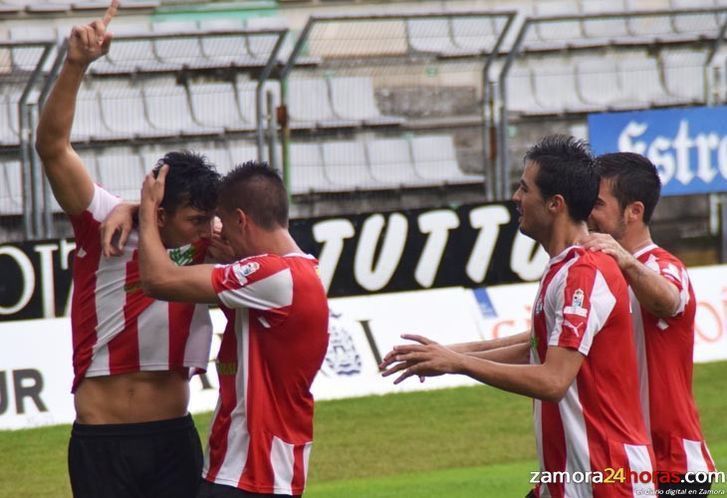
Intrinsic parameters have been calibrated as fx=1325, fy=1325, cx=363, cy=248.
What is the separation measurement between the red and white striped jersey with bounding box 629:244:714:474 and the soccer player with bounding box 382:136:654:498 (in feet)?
2.07

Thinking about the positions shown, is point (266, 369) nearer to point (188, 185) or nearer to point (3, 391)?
point (188, 185)

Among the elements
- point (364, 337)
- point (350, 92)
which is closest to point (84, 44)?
point (364, 337)

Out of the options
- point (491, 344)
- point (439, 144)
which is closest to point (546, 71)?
point (439, 144)

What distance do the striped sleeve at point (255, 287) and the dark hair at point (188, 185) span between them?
53 centimetres

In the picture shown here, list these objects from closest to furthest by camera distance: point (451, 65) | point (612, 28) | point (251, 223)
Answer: point (251, 223), point (451, 65), point (612, 28)

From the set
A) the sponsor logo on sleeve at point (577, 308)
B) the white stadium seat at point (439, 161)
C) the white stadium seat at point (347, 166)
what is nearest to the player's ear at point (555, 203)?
the sponsor logo on sleeve at point (577, 308)

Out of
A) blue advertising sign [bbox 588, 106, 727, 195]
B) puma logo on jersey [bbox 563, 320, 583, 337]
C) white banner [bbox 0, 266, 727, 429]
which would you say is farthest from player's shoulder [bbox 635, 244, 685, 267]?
blue advertising sign [bbox 588, 106, 727, 195]

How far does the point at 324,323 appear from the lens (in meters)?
4.68

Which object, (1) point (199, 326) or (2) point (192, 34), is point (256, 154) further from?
(1) point (199, 326)

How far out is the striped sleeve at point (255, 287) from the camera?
4.54 metres

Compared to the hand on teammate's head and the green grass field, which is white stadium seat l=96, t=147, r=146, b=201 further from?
the hand on teammate's head

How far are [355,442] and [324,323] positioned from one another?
18.1 ft

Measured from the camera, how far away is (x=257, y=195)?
464 cm

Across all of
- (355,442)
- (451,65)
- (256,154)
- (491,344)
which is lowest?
(355,442)
